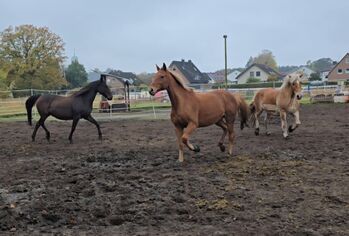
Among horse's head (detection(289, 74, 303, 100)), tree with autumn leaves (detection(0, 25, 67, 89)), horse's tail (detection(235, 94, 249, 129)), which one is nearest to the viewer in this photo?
horse's tail (detection(235, 94, 249, 129))

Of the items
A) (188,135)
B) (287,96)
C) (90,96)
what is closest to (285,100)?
(287,96)

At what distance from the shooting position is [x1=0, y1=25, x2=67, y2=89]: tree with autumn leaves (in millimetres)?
51594

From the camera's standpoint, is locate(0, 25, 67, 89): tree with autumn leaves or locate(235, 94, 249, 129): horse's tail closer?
locate(235, 94, 249, 129): horse's tail

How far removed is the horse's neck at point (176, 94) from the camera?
24.0 feet

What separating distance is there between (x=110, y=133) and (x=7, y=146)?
3.27m

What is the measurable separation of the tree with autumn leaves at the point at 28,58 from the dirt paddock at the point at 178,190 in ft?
148

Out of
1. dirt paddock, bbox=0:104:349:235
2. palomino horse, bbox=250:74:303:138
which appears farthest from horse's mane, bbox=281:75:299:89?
dirt paddock, bbox=0:104:349:235

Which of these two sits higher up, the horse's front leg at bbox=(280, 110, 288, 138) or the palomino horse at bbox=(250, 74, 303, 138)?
the palomino horse at bbox=(250, 74, 303, 138)

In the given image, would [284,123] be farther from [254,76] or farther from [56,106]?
[254,76]

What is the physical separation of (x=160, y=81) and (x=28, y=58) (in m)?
48.3

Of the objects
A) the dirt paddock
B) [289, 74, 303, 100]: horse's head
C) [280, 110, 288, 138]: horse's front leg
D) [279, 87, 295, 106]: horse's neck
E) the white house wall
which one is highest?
the white house wall

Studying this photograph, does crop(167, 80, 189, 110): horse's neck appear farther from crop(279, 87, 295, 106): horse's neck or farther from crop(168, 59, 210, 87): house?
crop(168, 59, 210, 87): house

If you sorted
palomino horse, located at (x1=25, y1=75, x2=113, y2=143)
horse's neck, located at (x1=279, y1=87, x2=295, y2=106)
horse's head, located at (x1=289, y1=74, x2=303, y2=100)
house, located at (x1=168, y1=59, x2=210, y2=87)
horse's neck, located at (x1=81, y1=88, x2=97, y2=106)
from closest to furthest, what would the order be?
horse's head, located at (x1=289, y1=74, x2=303, y2=100)
horse's neck, located at (x1=279, y1=87, x2=295, y2=106)
palomino horse, located at (x1=25, y1=75, x2=113, y2=143)
horse's neck, located at (x1=81, y1=88, x2=97, y2=106)
house, located at (x1=168, y1=59, x2=210, y2=87)

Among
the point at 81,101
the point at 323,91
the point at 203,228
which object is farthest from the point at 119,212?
the point at 323,91
